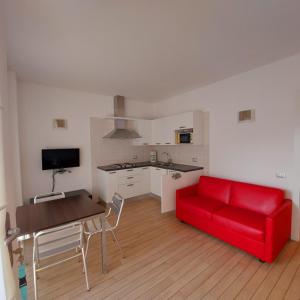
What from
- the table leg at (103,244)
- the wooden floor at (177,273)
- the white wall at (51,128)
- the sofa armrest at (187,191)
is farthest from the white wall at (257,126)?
the white wall at (51,128)

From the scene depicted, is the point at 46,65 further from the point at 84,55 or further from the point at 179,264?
the point at 179,264

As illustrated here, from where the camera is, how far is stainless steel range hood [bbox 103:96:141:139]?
4223 millimetres

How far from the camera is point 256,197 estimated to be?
8.43ft

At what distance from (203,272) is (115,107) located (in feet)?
12.2

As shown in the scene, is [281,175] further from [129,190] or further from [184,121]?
[129,190]

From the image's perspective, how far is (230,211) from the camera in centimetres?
252

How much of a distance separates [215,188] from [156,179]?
4.99 ft

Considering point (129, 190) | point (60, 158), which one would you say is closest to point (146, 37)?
point (60, 158)

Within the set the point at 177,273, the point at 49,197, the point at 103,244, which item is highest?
the point at 49,197

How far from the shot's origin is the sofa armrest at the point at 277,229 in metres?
1.95

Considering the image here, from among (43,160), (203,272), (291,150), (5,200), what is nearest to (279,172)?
(291,150)

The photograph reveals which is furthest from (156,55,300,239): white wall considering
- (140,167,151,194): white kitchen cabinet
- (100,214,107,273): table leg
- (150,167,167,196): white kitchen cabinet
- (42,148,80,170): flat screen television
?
(42,148,80,170): flat screen television

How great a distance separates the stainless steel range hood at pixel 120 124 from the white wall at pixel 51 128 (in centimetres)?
22

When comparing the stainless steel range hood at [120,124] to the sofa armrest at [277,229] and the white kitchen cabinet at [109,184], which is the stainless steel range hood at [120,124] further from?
the sofa armrest at [277,229]
